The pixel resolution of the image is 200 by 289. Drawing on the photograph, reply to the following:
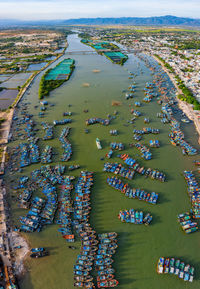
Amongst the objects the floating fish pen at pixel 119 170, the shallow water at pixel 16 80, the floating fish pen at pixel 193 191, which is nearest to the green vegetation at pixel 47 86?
the shallow water at pixel 16 80

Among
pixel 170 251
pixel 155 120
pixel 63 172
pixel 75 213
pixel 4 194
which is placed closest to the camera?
pixel 170 251

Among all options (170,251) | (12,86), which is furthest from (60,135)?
(12,86)

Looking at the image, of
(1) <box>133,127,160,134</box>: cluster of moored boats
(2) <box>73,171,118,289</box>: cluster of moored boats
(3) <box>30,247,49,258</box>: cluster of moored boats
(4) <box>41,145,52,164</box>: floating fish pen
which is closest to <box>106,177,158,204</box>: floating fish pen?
(2) <box>73,171,118,289</box>: cluster of moored boats

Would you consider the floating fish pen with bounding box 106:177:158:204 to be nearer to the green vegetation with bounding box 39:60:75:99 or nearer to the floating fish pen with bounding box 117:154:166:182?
the floating fish pen with bounding box 117:154:166:182

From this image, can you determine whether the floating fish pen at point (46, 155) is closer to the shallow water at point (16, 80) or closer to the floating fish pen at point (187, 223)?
the floating fish pen at point (187, 223)

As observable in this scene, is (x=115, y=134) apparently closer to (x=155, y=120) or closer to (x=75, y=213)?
(x=155, y=120)

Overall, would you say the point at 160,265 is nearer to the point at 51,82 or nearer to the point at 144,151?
the point at 144,151
